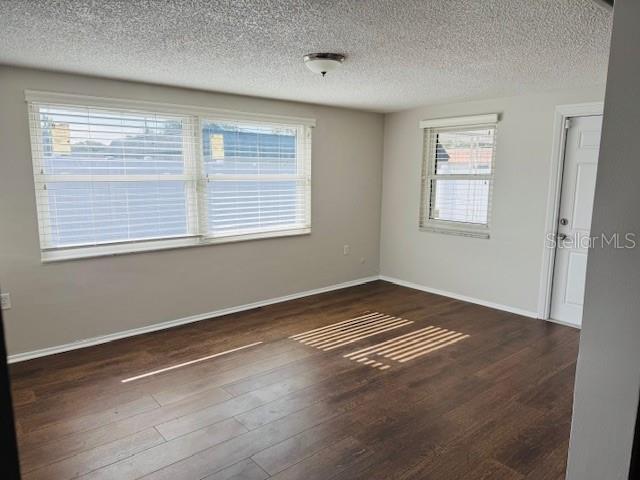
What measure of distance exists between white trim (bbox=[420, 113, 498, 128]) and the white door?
0.76 metres

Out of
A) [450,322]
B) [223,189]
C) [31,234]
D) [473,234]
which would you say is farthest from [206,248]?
[473,234]

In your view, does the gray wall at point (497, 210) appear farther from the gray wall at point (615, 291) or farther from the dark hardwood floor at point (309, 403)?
the gray wall at point (615, 291)

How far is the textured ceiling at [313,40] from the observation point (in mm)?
2062

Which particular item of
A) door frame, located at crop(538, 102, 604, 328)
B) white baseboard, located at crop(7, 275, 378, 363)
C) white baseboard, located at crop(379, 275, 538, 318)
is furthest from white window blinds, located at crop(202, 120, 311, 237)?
door frame, located at crop(538, 102, 604, 328)

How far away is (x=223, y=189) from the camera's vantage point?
4414 millimetres

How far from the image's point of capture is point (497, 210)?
15.4 feet

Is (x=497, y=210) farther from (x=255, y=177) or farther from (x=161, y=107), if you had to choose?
(x=161, y=107)

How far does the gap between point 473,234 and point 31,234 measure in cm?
420

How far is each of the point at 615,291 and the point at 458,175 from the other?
372cm

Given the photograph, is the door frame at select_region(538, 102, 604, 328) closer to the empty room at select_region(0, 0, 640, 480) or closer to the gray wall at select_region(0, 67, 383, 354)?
the empty room at select_region(0, 0, 640, 480)

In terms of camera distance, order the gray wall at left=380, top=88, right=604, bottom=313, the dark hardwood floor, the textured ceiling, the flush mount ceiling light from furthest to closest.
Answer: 1. the gray wall at left=380, top=88, right=604, bottom=313
2. the flush mount ceiling light
3. the dark hardwood floor
4. the textured ceiling

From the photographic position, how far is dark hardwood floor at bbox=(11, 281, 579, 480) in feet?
7.27

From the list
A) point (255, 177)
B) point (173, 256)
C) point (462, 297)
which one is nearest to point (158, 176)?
point (173, 256)

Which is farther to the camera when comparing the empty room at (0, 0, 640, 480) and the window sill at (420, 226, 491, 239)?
the window sill at (420, 226, 491, 239)
